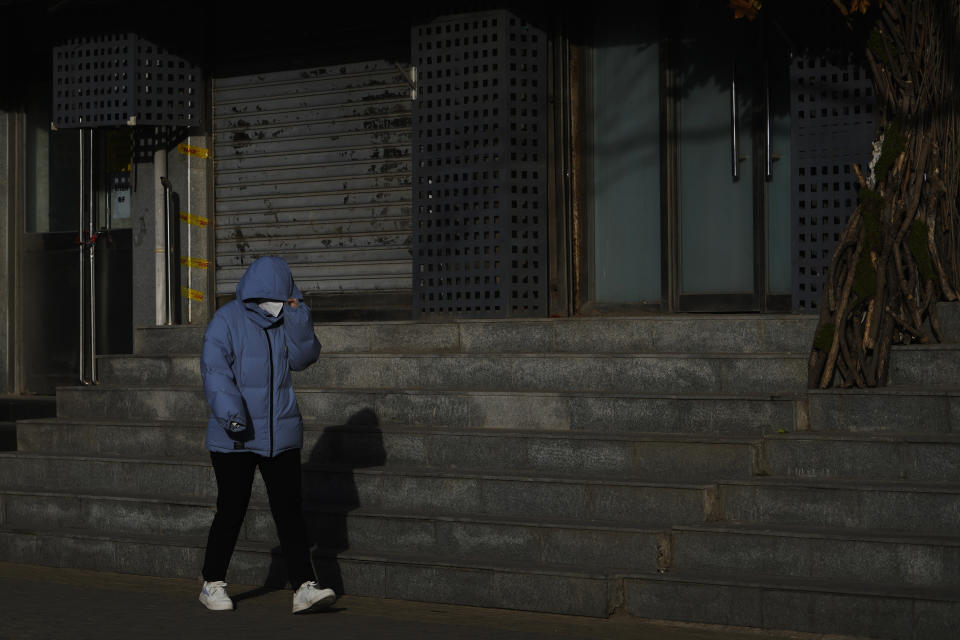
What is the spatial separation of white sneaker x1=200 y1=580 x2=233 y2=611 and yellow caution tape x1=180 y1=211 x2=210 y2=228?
614 cm

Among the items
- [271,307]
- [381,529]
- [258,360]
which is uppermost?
[271,307]

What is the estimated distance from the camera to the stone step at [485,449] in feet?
27.0

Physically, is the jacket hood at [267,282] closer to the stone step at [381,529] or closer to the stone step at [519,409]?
the stone step at [381,529]

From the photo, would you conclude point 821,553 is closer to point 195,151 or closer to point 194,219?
point 194,219

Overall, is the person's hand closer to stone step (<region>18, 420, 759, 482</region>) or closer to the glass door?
stone step (<region>18, 420, 759, 482</region>)

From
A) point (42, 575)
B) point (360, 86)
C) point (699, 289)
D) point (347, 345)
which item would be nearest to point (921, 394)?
point (699, 289)

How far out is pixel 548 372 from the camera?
9.76 m

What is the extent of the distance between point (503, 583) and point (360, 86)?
6.15 m

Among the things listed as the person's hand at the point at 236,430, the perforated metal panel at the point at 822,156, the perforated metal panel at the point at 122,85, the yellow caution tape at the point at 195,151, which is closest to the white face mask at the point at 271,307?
the person's hand at the point at 236,430

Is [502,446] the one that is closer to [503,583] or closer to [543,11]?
[503,583]

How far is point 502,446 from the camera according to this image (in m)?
8.95

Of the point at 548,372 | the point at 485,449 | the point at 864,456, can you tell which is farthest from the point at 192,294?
the point at 864,456

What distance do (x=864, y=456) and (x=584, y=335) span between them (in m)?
2.90

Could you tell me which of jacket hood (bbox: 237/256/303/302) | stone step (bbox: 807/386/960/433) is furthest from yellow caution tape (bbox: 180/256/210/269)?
stone step (bbox: 807/386/960/433)
